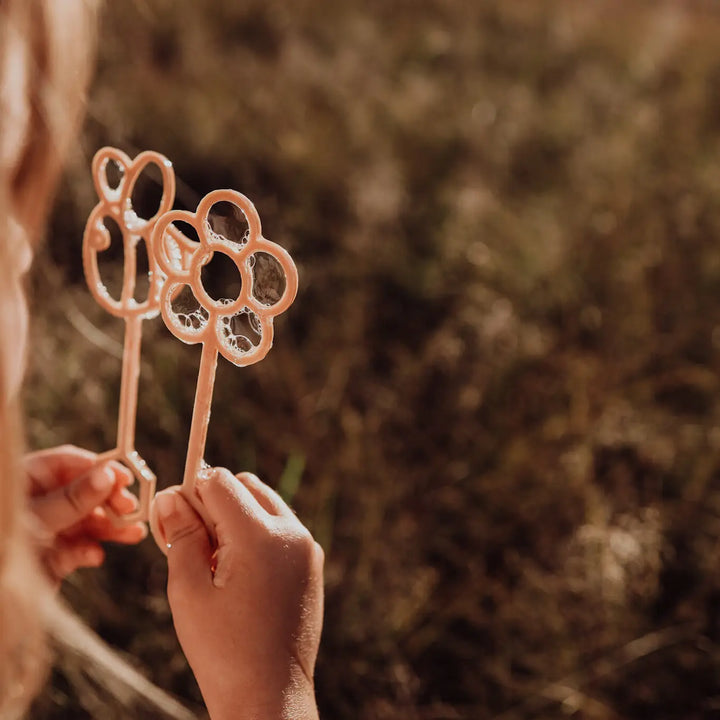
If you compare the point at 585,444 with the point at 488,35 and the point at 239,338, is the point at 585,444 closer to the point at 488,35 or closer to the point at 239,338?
the point at 239,338

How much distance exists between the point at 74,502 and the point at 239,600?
0.29m

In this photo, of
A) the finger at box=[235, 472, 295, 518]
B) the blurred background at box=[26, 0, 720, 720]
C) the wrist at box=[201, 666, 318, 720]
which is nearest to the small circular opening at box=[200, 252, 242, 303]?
the blurred background at box=[26, 0, 720, 720]

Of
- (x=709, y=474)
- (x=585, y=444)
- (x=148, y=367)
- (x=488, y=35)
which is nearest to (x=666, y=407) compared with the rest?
(x=709, y=474)

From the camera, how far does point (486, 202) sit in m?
2.15

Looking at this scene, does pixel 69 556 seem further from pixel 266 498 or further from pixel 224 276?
pixel 224 276

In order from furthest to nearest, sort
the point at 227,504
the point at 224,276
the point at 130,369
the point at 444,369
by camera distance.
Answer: the point at 224,276
the point at 444,369
the point at 130,369
the point at 227,504

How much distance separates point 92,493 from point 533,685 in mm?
736

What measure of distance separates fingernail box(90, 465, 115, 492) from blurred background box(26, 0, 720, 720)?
1.04 feet

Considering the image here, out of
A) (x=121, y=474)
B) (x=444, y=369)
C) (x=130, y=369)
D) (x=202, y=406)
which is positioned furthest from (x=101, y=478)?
(x=444, y=369)

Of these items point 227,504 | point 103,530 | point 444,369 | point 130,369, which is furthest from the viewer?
point 444,369

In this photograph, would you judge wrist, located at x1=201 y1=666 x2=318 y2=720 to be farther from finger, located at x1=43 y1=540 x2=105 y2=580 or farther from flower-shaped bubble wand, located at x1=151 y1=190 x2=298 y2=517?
finger, located at x1=43 y1=540 x2=105 y2=580

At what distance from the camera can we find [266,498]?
735 millimetres

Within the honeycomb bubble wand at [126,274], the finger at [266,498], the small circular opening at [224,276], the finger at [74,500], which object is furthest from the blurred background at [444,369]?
the finger at [266,498]

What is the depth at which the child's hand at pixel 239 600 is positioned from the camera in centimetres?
67
